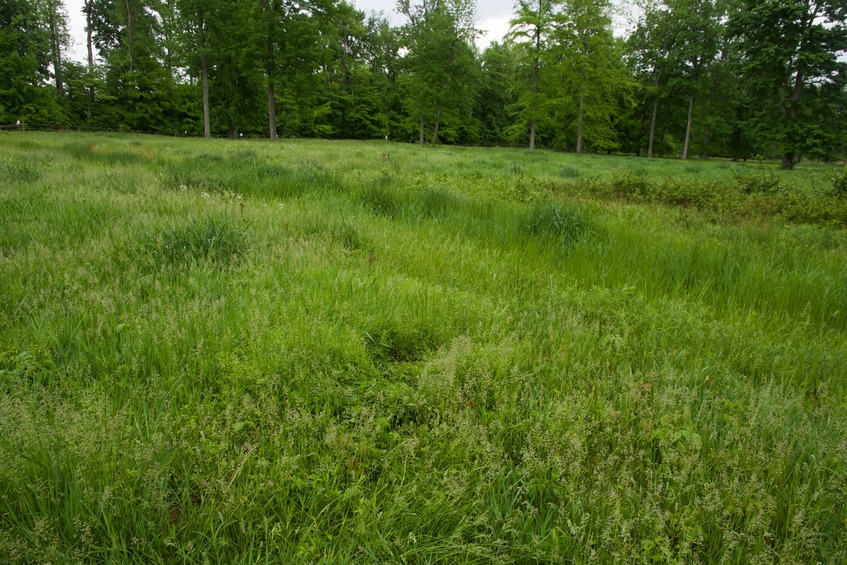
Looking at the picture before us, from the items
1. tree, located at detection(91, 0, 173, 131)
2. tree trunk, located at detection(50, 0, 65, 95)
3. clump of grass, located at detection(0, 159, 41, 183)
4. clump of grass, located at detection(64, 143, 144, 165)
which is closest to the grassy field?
clump of grass, located at detection(0, 159, 41, 183)

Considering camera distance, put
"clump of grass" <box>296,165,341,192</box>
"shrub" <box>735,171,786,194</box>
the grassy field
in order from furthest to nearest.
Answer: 1. "shrub" <box>735,171,786,194</box>
2. "clump of grass" <box>296,165,341,192</box>
3. the grassy field

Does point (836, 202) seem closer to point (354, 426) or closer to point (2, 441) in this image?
point (354, 426)

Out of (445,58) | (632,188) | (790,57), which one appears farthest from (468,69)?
(632,188)

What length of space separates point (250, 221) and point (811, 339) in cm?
583

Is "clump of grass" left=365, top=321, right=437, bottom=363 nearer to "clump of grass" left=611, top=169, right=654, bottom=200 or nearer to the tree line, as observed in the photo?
"clump of grass" left=611, top=169, right=654, bottom=200

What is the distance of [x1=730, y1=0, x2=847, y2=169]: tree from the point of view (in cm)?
2341

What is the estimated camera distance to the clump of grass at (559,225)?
574cm

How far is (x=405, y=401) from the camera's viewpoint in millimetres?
2291

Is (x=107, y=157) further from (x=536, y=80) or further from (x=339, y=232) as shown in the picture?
(x=536, y=80)

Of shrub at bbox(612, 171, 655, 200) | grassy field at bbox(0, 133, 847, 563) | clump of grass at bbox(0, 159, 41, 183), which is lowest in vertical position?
grassy field at bbox(0, 133, 847, 563)

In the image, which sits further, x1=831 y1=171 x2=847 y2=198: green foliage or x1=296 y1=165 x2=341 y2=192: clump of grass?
x1=831 y1=171 x2=847 y2=198: green foliage

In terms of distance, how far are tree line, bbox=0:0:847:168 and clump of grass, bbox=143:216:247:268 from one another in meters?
30.8

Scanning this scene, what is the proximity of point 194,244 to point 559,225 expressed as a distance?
458 cm

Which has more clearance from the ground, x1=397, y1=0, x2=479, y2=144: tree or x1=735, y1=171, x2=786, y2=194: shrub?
x1=397, y1=0, x2=479, y2=144: tree
